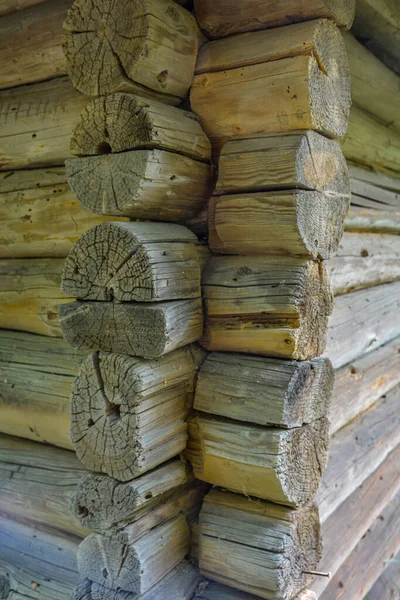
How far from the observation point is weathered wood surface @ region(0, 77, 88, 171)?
215cm

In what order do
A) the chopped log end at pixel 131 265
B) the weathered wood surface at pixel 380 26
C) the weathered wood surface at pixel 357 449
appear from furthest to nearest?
the weathered wood surface at pixel 357 449
the weathered wood surface at pixel 380 26
the chopped log end at pixel 131 265

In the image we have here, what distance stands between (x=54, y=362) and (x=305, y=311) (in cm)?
101

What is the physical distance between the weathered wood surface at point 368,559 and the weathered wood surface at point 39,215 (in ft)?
6.47

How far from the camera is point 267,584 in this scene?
1.91 m

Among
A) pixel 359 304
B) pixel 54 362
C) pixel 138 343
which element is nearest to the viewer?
pixel 138 343

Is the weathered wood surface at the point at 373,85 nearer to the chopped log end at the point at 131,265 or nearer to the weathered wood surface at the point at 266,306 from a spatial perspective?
the weathered wood surface at the point at 266,306

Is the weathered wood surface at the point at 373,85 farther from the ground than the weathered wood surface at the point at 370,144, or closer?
farther from the ground

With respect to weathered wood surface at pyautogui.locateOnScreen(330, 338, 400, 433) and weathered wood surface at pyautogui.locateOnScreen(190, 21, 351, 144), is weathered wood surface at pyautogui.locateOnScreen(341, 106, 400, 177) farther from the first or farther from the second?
weathered wood surface at pyautogui.locateOnScreen(330, 338, 400, 433)

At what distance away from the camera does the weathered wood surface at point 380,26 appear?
2.46 metres

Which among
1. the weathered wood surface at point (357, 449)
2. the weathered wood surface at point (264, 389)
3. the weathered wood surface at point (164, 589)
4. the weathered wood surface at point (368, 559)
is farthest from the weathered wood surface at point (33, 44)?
the weathered wood surface at point (368, 559)

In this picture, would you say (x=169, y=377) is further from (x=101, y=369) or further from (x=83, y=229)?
(x=83, y=229)

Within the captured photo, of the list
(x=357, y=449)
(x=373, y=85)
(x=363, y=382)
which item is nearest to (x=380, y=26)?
(x=373, y=85)

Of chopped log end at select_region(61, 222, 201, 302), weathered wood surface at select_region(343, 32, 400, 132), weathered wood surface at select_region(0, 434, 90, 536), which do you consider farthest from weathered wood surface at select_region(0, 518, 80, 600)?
weathered wood surface at select_region(343, 32, 400, 132)

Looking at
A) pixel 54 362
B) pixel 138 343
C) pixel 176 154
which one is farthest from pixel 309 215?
pixel 54 362
